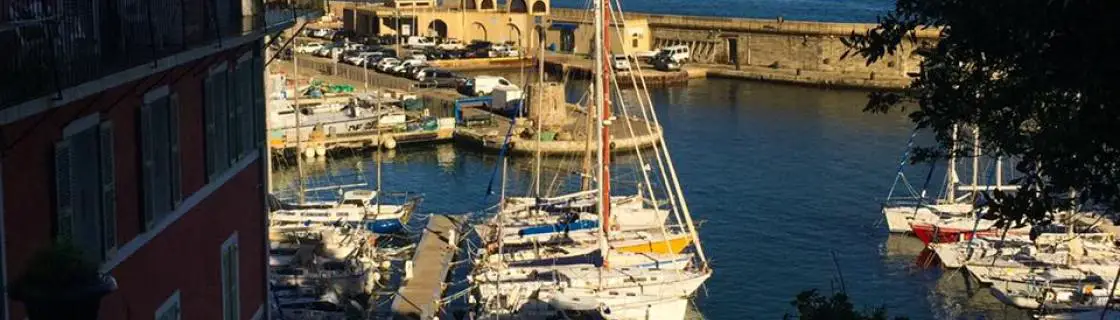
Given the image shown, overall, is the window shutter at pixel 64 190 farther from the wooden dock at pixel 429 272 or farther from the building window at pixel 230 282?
the wooden dock at pixel 429 272

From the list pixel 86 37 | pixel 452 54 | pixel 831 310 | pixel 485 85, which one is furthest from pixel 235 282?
pixel 452 54

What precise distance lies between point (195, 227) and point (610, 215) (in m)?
15.7

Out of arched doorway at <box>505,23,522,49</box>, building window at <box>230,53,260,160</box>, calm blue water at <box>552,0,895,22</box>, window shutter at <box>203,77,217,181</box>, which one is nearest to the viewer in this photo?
window shutter at <box>203,77,217,181</box>

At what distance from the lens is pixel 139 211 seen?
7039mm

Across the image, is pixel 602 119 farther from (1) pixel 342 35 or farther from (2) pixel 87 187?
(1) pixel 342 35

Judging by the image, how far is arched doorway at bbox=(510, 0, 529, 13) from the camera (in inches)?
2266

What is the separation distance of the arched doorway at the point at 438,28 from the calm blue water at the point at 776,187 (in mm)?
12485

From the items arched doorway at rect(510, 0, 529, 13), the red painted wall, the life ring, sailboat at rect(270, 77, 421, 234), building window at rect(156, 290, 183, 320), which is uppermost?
the red painted wall

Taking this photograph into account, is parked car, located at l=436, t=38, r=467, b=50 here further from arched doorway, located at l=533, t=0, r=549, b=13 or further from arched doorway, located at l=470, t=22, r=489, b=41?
arched doorway, located at l=533, t=0, r=549, b=13

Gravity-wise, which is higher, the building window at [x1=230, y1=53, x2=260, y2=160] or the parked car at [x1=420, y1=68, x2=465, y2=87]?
the building window at [x1=230, y1=53, x2=260, y2=160]

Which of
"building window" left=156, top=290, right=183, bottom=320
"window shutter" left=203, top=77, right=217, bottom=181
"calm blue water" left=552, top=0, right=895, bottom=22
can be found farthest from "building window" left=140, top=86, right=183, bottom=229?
"calm blue water" left=552, top=0, right=895, bottom=22

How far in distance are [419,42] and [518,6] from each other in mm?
5918

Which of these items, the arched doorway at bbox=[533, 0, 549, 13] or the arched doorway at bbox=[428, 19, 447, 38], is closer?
the arched doorway at bbox=[428, 19, 447, 38]

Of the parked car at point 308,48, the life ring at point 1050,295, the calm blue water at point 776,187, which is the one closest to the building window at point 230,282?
the calm blue water at point 776,187
